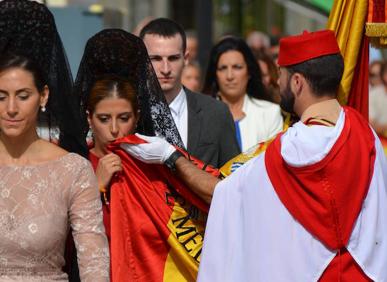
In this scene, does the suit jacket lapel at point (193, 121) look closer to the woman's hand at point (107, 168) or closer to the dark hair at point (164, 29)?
the dark hair at point (164, 29)

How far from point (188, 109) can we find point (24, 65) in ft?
6.43

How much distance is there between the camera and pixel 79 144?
5625mm

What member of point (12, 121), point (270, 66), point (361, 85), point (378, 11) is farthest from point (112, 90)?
point (270, 66)

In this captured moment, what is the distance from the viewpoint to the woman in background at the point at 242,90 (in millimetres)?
8664

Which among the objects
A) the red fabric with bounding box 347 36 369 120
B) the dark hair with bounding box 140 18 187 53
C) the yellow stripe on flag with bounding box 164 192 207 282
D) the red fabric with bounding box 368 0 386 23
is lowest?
the yellow stripe on flag with bounding box 164 192 207 282

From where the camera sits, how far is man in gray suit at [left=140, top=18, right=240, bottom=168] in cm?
685

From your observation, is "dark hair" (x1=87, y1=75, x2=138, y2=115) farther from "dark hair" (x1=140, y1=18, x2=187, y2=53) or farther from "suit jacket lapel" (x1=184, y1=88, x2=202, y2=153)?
"dark hair" (x1=140, y1=18, x2=187, y2=53)

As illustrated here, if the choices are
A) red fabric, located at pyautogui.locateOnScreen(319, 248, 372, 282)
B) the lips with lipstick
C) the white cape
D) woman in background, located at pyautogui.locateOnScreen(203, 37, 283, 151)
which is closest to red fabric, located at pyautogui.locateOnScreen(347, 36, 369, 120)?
the white cape

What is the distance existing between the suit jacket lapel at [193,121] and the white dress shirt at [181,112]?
0.02m

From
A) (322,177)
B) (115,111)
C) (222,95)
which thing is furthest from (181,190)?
(222,95)

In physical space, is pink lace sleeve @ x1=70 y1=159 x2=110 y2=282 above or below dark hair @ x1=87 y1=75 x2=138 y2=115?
below

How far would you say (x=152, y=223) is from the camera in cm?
586

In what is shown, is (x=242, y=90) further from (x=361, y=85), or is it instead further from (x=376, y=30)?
(x=376, y=30)

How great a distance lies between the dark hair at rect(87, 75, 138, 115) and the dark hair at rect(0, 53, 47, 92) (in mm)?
735
